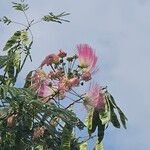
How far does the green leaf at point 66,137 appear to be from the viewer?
515 cm

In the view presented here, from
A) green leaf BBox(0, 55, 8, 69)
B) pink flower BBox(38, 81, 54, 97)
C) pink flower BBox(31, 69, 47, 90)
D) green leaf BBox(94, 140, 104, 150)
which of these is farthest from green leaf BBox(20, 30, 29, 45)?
green leaf BBox(94, 140, 104, 150)

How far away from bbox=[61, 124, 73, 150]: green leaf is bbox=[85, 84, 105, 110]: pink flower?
0.89ft

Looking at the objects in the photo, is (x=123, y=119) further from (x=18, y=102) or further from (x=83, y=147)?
(x=18, y=102)

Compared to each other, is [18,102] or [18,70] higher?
[18,70]

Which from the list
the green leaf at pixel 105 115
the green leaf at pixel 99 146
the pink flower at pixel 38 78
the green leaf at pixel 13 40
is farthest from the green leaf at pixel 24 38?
the green leaf at pixel 99 146

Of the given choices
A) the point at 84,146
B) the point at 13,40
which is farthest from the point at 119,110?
the point at 13,40

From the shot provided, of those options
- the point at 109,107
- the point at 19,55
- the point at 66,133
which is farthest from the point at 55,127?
the point at 19,55

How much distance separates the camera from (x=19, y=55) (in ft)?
18.8

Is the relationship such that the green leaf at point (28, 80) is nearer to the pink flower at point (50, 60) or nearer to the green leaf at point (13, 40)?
the pink flower at point (50, 60)

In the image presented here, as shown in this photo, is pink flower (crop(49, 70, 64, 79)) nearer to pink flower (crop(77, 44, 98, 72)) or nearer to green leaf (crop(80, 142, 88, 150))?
pink flower (crop(77, 44, 98, 72))

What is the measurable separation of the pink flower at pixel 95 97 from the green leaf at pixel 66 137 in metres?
0.27

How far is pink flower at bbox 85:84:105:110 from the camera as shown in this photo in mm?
4984

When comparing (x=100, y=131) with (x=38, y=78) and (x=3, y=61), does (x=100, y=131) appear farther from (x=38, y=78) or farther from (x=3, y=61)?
(x=3, y=61)

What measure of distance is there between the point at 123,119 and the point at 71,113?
0.55m
